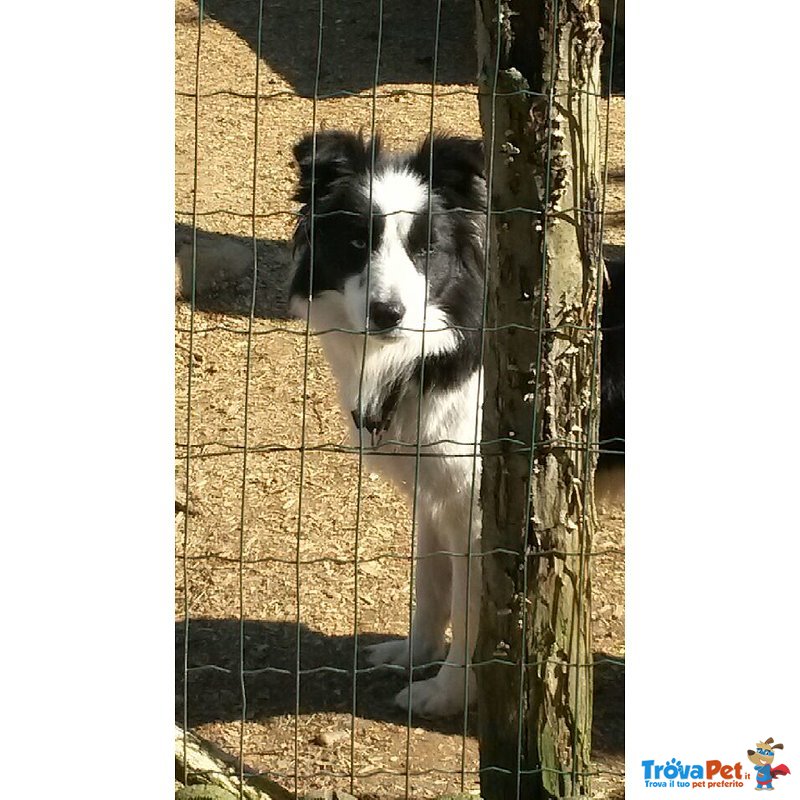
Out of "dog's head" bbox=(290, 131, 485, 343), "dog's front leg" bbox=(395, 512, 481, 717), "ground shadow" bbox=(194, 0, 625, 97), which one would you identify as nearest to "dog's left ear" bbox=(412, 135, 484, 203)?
"dog's head" bbox=(290, 131, 485, 343)

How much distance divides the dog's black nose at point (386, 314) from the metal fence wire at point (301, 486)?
0.23ft

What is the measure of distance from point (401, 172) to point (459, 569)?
1.41 m

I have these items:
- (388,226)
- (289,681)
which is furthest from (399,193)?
(289,681)

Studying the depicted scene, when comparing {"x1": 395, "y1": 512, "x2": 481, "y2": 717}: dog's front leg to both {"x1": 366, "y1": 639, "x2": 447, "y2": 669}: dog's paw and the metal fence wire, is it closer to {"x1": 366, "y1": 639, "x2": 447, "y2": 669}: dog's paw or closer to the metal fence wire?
the metal fence wire

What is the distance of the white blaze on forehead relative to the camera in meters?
3.85

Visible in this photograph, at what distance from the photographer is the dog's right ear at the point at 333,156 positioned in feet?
12.8

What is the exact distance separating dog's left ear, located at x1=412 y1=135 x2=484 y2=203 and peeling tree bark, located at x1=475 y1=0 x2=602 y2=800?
78cm

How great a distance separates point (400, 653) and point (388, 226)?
1746 millimetres

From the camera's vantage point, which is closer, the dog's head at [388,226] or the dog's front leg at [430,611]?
the dog's head at [388,226]

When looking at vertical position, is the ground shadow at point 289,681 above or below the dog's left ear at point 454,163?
below

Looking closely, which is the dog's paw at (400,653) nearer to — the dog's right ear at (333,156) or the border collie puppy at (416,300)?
the border collie puppy at (416,300)

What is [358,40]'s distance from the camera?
11.3m
